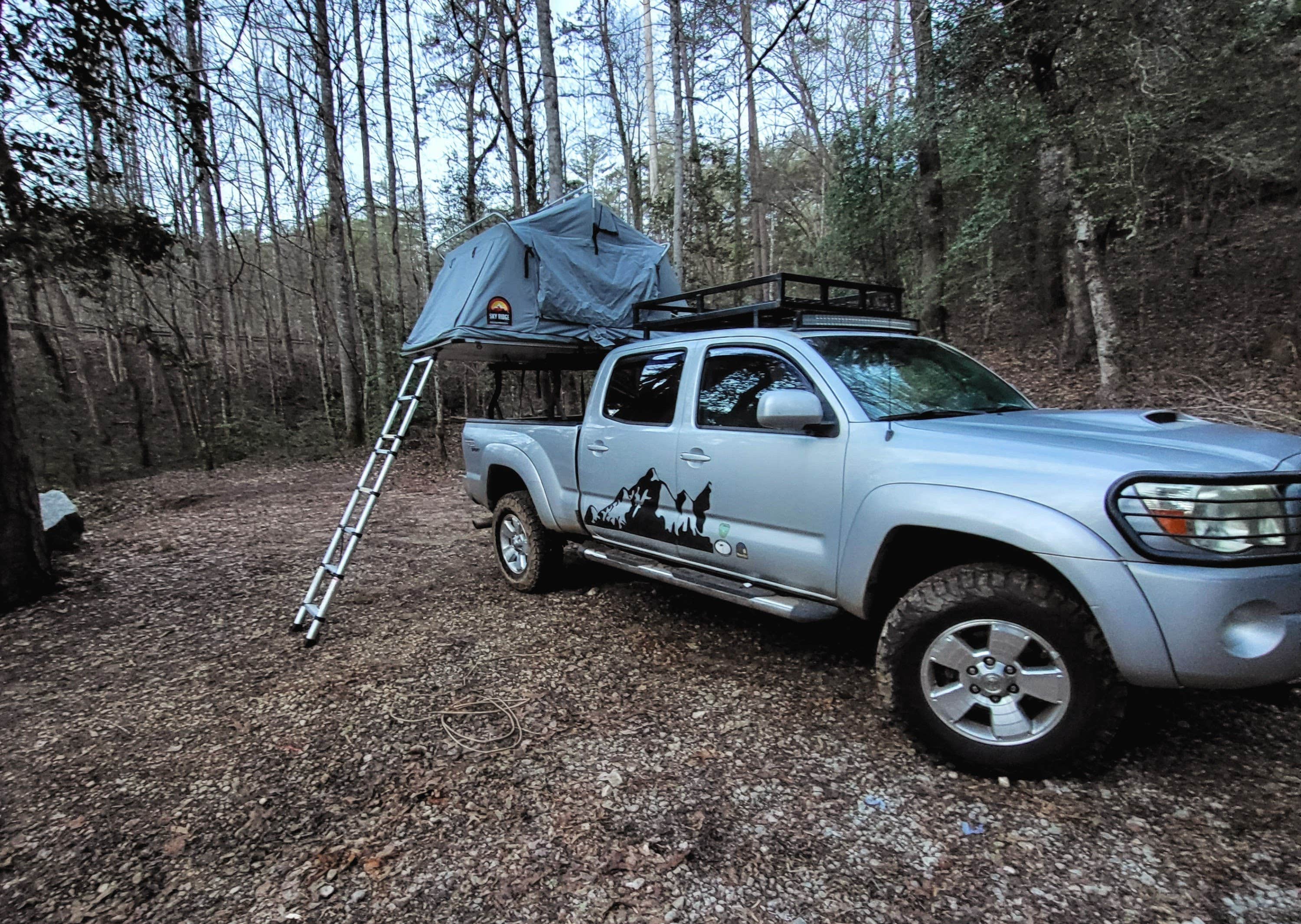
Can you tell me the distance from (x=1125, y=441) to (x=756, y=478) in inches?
59.5

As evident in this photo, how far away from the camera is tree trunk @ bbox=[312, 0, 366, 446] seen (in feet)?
42.0

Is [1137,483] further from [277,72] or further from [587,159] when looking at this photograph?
[587,159]

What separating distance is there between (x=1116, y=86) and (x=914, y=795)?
9343 millimetres

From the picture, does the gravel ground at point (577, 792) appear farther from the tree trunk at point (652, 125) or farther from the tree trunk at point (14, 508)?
the tree trunk at point (652, 125)

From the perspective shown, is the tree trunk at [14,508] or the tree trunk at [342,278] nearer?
the tree trunk at [14,508]

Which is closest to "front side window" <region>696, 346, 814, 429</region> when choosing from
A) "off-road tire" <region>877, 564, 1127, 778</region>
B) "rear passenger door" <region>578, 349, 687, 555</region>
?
"rear passenger door" <region>578, 349, 687, 555</region>

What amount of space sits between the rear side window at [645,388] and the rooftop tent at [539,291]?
36.6 inches

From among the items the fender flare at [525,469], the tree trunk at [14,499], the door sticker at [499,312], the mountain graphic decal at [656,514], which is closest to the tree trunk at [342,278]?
the tree trunk at [14,499]

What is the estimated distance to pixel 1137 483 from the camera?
2.17 m

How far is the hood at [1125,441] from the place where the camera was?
220cm

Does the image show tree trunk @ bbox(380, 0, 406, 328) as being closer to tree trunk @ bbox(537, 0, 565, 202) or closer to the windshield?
tree trunk @ bbox(537, 0, 565, 202)

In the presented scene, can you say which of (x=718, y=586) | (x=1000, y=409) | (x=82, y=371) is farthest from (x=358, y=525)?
(x=82, y=371)

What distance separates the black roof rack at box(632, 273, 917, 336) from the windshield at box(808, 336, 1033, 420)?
10.3 inches

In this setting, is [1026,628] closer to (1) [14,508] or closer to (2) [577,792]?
(2) [577,792]
